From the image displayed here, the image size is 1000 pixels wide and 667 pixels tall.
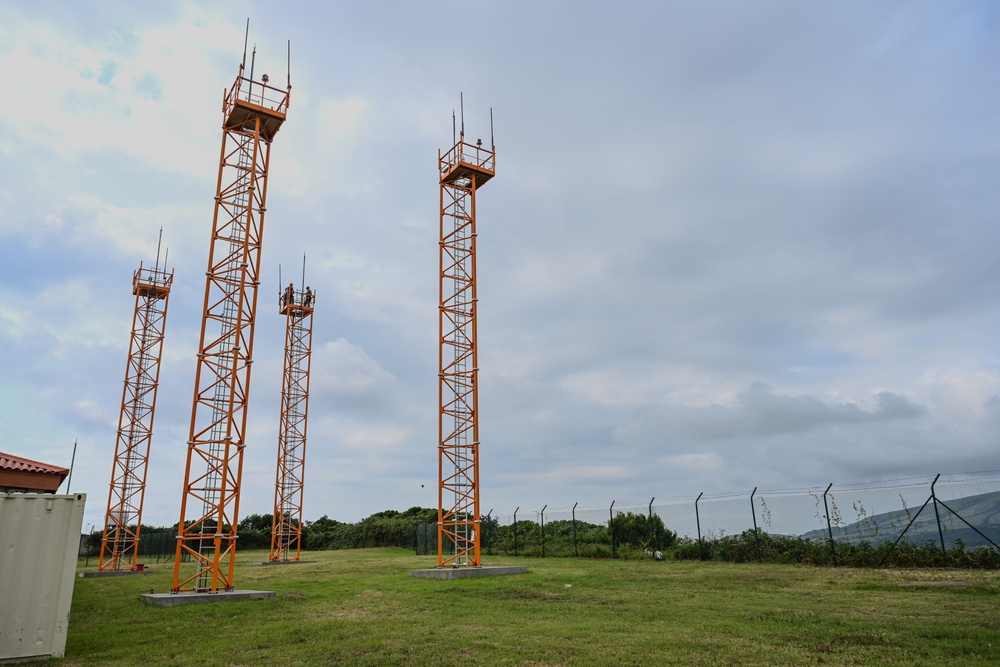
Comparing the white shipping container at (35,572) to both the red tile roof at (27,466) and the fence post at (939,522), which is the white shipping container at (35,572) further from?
the fence post at (939,522)

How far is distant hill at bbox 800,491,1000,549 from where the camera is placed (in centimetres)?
2127

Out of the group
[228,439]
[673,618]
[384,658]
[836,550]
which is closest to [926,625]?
[673,618]

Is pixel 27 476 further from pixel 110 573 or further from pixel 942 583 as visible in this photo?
pixel 942 583

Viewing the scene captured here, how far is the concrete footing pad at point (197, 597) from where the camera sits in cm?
1866

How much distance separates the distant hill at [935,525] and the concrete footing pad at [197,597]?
783 inches

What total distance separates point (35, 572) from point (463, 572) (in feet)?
51.1

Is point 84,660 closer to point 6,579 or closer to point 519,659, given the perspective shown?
point 6,579

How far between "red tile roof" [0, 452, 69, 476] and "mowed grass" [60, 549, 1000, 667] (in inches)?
146

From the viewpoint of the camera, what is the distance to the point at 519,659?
34.2ft

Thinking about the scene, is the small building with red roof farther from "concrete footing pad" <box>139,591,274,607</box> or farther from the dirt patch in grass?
the dirt patch in grass

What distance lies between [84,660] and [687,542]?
25.0 m

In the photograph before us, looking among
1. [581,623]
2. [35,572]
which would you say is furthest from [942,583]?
[35,572]

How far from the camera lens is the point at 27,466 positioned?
58.7 ft

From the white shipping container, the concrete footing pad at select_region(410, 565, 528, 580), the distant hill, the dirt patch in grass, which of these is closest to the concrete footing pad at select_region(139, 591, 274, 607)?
the concrete footing pad at select_region(410, 565, 528, 580)
